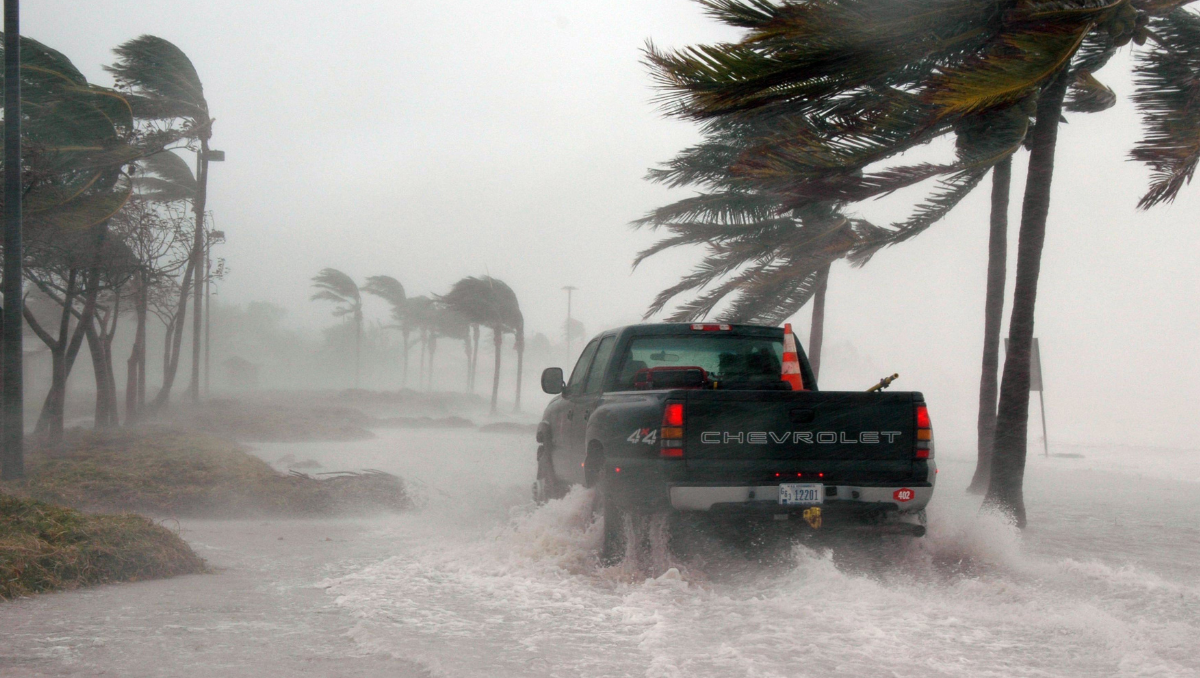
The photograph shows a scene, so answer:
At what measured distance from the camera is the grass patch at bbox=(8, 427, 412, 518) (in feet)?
35.2

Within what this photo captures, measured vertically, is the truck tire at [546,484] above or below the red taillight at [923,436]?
below

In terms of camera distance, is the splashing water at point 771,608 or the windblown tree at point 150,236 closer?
the splashing water at point 771,608

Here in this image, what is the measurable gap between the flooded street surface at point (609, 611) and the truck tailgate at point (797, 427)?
78cm

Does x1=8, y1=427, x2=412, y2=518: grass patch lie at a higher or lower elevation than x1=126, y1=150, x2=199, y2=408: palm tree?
lower

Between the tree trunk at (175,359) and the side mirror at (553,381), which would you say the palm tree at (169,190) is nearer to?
the tree trunk at (175,359)

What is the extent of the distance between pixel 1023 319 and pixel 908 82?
285cm

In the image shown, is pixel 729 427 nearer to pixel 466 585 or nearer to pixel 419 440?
pixel 466 585

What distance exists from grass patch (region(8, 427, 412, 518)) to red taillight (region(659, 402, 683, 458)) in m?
6.08

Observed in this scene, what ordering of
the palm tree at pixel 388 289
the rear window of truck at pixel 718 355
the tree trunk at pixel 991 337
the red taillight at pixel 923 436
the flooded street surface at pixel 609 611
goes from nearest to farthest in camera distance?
1. the flooded street surface at pixel 609 611
2. the red taillight at pixel 923 436
3. the rear window of truck at pixel 718 355
4. the tree trunk at pixel 991 337
5. the palm tree at pixel 388 289

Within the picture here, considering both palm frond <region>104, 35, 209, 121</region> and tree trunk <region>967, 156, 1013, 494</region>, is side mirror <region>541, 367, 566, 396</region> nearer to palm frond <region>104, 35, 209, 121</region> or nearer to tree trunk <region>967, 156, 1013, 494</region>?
tree trunk <region>967, 156, 1013, 494</region>

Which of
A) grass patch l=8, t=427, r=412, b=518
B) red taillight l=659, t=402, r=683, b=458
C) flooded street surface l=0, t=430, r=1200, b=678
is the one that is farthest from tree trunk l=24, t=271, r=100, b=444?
red taillight l=659, t=402, r=683, b=458

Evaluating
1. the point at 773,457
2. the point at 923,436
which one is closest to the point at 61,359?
the point at 773,457

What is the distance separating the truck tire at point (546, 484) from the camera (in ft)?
29.7

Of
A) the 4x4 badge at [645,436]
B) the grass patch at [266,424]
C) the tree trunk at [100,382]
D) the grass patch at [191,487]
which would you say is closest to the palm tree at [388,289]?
the grass patch at [266,424]
